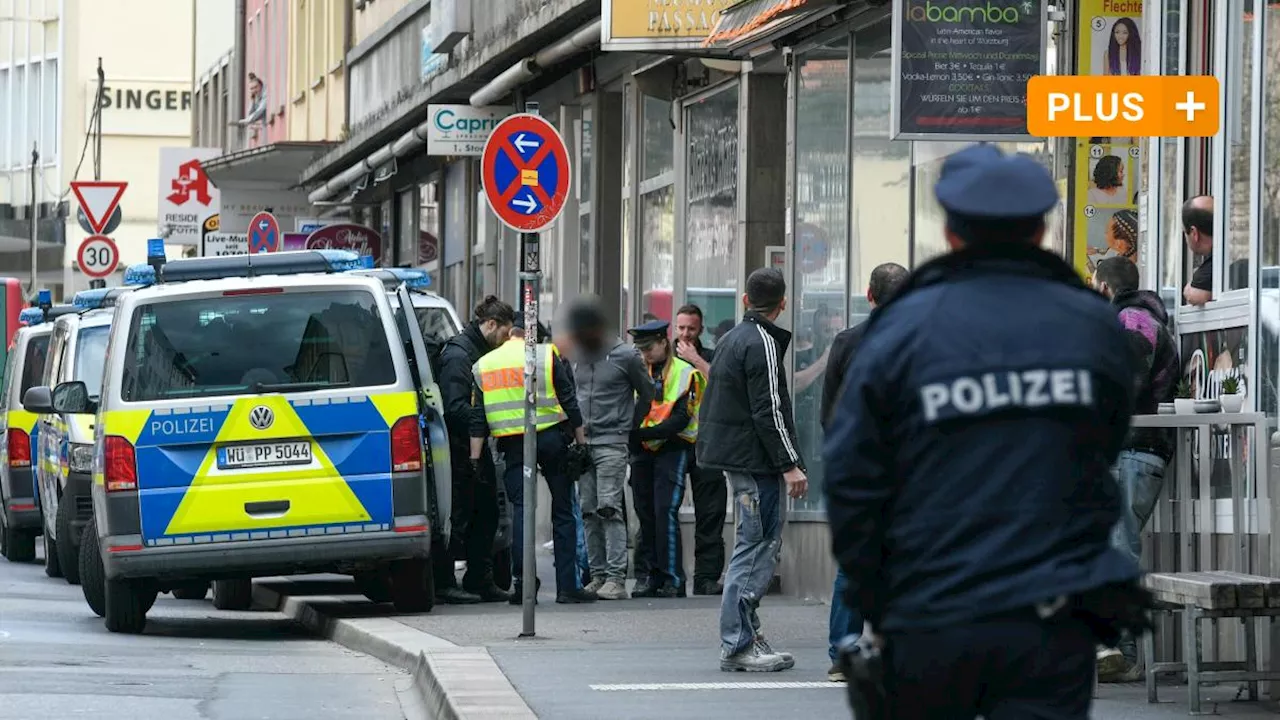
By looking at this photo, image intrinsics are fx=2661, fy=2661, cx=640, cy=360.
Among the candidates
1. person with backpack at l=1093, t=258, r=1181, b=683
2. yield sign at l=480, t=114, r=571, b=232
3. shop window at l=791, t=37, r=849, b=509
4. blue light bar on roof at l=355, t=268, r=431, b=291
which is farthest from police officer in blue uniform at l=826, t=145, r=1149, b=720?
shop window at l=791, t=37, r=849, b=509

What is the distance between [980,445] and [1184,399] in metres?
6.51

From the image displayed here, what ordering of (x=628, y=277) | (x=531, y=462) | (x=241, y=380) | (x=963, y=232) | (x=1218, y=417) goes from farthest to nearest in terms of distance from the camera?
(x=628, y=277) < (x=241, y=380) < (x=531, y=462) < (x=1218, y=417) < (x=963, y=232)

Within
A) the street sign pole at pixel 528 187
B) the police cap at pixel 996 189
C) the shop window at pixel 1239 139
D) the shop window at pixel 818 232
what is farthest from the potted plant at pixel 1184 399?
the police cap at pixel 996 189

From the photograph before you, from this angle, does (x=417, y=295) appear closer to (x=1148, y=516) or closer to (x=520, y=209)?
(x=520, y=209)

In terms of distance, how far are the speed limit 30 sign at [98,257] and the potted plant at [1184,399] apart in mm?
24935

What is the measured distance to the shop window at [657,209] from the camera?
72.8 feet

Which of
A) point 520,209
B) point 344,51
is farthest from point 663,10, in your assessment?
point 344,51

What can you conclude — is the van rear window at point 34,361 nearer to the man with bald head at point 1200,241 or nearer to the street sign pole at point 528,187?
the street sign pole at point 528,187

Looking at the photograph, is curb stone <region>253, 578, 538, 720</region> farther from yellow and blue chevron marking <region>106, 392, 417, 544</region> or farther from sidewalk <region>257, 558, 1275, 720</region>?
yellow and blue chevron marking <region>106, 392, 417, 544</region>

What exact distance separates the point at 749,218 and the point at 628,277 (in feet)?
14.5

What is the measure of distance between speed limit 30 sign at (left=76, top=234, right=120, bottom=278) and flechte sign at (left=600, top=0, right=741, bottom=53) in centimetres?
1712

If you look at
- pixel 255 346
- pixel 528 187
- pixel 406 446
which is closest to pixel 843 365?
pixel 528 187

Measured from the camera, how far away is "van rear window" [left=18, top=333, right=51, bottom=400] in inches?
912

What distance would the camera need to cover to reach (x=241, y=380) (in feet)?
47.6
